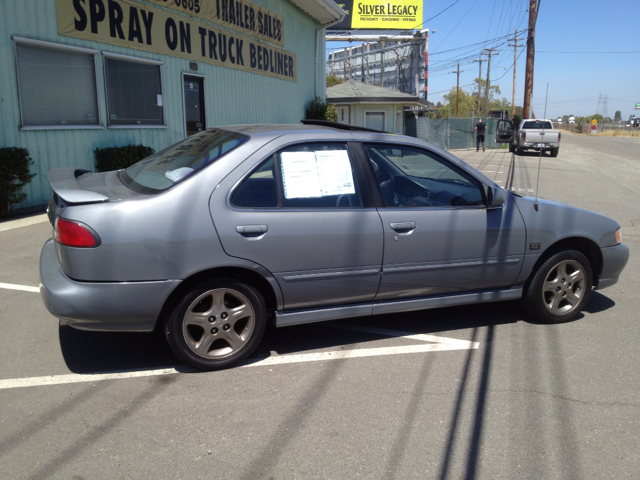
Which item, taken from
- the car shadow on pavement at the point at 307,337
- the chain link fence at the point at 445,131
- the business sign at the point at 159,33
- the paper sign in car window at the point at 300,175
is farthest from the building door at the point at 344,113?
the paper sign in car window at the point at 300,175

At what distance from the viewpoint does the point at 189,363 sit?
380 cm

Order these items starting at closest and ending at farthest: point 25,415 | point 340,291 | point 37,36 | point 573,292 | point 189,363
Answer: point 25,415
point 189,363
point 340,291
point 573,292
point 37,36

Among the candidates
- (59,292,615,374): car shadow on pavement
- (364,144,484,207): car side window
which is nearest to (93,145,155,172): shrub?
(59,292,615,374): car shadow on pavement

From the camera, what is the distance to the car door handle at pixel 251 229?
12.2 feet

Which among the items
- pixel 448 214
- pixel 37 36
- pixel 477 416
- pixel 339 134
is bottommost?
pixel 477 416

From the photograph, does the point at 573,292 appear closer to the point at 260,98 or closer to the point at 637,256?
the point at 637,256

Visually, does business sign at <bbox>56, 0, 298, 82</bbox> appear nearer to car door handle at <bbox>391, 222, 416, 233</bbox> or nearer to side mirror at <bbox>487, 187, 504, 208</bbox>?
car door handle at <bbox>391, 222, 416, 233</bbox>

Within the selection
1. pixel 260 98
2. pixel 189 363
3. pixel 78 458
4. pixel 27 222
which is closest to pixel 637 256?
pixel 189 363

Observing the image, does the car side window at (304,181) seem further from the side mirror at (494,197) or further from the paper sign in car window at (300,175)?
the side mirror at (494,197)

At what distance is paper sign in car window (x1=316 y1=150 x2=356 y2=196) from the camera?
13.5ft

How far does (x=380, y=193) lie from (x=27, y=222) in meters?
6.16

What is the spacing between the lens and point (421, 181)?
4785 millimetres

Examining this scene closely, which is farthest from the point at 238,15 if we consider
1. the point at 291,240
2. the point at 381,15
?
the point at 381,15

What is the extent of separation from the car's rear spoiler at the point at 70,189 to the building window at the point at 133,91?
6883 mm
